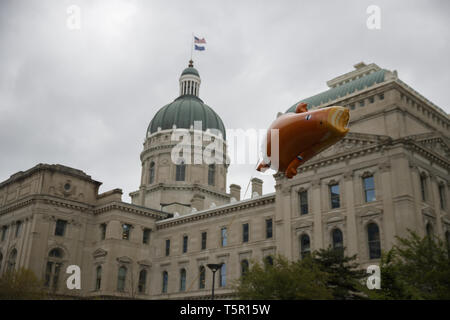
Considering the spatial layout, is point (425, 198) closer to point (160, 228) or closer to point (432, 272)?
point (432, 272)

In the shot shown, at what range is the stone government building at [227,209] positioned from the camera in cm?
3681

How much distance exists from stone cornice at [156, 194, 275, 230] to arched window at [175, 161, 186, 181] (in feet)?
49.0

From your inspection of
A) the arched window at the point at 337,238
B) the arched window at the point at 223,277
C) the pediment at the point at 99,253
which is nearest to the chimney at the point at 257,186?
the arched window at the point at 223,277

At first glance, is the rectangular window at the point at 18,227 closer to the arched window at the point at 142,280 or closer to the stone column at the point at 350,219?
the arched window at the point at 142,280

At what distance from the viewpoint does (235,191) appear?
65062mm

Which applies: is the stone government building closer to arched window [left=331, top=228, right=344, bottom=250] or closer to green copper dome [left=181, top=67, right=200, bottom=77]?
arched window [left=331, top=228, right=344, bottom=250]

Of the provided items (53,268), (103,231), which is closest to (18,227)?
(53,268)

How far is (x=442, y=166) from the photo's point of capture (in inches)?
1591

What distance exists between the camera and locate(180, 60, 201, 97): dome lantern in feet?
280

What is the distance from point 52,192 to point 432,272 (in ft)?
141

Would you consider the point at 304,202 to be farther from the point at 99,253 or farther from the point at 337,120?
the point at 337,120

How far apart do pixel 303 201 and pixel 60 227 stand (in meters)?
28.8

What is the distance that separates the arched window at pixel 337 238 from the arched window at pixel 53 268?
3111cm
